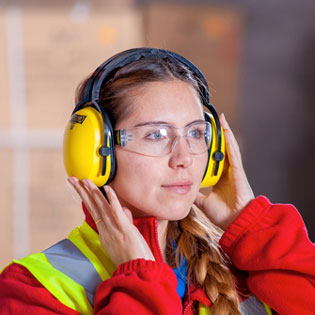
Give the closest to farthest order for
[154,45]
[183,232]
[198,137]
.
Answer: [198,137]
[183,232]
[154,45]

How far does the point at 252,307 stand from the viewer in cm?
134

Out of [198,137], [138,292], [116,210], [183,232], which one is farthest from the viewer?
[183,232]

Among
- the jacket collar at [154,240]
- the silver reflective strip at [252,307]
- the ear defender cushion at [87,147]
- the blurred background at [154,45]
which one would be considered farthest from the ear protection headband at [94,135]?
the blurred background at [154,45]

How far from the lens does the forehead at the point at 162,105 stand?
122 centimetres

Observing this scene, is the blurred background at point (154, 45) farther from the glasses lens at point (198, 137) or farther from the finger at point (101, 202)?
the finger at point (101, 202)

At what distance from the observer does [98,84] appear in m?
1.24

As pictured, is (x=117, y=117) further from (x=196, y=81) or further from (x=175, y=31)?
(x=175, y=31)

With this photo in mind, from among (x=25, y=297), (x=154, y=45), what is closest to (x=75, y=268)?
(x=25, y=297)

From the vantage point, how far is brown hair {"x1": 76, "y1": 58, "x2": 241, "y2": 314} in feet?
4.14

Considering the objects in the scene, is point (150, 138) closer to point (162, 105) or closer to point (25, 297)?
point (162, 105)

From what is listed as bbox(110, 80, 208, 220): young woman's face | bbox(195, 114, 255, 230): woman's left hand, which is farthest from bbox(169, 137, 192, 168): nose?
bbox(195, 114, 255, 230): woman's left hand

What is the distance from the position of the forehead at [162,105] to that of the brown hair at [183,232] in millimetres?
14

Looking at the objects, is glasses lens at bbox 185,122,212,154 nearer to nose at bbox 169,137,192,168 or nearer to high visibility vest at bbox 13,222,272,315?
nose at bbox 169,137,192,168

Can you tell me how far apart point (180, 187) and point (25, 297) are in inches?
16.0
